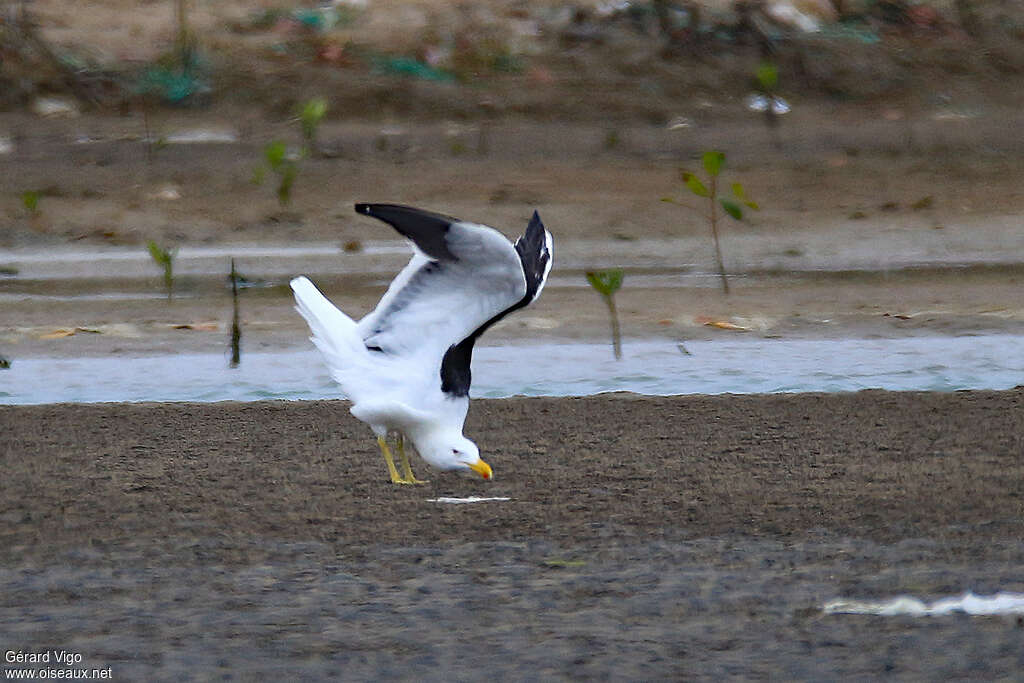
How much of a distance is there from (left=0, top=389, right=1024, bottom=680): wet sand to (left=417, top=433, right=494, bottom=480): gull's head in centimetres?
14

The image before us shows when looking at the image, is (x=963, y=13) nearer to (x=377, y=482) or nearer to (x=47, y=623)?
(x=377, y=482)

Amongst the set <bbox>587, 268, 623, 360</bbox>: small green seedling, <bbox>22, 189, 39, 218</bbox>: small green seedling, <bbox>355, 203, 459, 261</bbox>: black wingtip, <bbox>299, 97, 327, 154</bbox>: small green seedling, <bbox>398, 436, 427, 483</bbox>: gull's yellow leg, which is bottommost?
<bbox>22, 189, 39, 218</bbox>: small green seedling

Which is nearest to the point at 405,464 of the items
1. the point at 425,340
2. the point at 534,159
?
the point at 425,340

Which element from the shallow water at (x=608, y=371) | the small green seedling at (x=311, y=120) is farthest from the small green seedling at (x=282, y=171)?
the shallow water at (x=608, y=371)

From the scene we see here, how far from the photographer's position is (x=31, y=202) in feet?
42.7

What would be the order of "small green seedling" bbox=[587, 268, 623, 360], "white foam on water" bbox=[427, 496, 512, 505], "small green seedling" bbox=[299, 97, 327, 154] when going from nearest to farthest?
"white foam on water" bbox=[427, 496, 512, 505] < "small green seedling" bbox=[587, 268, 623, 360] < "small green seedling" bbox=[299, 97, 327, 154]

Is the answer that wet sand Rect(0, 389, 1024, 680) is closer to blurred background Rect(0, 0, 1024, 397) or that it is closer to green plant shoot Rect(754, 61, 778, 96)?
blurred background Rect(0, 0, 1024, 397)

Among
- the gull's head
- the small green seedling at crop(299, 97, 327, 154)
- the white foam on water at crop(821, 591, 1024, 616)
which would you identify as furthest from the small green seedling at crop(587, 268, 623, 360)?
the small green seedling at crop(299, 97, 327, 154)

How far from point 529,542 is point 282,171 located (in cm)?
892

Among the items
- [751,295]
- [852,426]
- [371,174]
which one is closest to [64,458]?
[852,426]

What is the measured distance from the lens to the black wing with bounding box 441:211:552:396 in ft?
19.4

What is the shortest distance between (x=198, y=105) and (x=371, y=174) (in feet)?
9.25

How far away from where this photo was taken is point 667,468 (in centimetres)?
671

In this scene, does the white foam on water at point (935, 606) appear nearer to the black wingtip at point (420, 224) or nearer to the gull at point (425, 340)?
the gull at point (425, 340)
